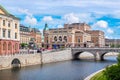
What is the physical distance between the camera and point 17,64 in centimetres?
8144

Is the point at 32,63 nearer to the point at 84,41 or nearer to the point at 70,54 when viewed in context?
the point at 70,54

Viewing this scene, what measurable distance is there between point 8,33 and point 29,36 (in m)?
93.9

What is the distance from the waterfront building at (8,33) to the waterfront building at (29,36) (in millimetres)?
72716

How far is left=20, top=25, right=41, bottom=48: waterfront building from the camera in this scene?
170m

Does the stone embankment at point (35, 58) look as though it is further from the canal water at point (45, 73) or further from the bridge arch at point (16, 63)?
the canal water at point (45, 73)

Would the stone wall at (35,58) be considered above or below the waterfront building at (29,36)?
below

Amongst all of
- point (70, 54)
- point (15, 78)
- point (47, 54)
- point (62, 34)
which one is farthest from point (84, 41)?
point (15, 78)

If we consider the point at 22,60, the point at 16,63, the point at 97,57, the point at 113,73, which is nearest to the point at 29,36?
the point at 97,57

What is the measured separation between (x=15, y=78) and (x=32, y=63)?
30.9 m

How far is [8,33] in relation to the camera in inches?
3460

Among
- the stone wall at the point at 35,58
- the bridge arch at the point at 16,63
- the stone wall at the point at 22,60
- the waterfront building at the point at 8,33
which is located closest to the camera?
the stone wall at the point at 22,60

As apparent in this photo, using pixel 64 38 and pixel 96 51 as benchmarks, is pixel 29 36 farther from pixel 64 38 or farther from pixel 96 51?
pixel 96 51

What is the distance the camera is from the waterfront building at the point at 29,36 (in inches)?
6713

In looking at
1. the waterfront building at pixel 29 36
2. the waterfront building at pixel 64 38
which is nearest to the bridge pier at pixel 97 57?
the waterfront building at pixel 29 36
